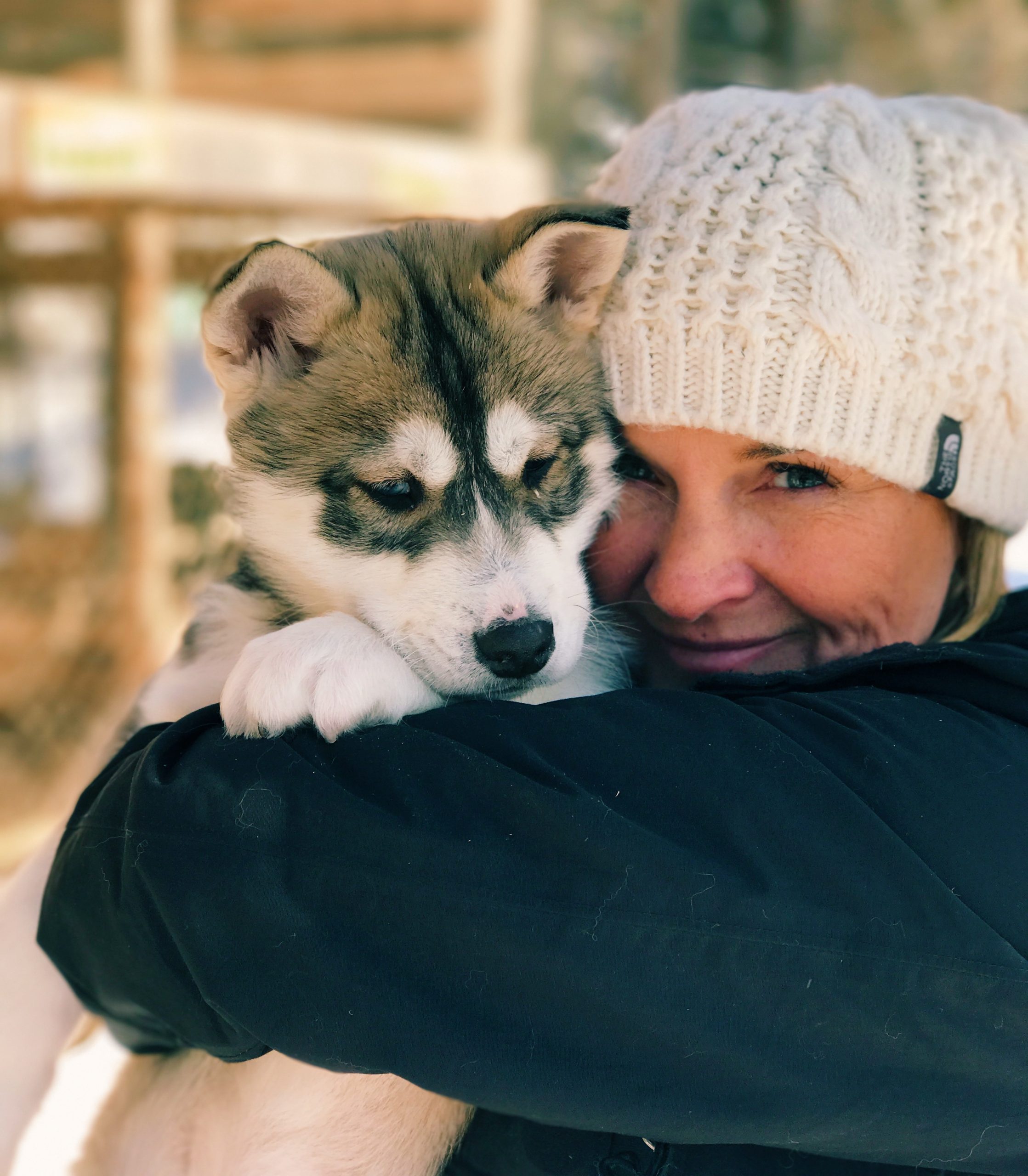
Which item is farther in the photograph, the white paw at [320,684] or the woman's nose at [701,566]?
the woman's nose at [701,566]

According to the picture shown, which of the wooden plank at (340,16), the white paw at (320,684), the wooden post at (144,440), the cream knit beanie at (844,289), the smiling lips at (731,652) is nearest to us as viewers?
the white paw at (320,684)

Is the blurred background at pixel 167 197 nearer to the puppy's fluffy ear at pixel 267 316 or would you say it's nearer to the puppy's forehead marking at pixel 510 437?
the puppy's fluffy ear at pixel 267 316

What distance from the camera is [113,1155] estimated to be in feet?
7.16

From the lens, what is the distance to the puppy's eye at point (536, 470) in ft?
7.23

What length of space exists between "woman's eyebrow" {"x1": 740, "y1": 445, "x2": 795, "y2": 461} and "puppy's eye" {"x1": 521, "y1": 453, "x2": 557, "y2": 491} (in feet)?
1.23

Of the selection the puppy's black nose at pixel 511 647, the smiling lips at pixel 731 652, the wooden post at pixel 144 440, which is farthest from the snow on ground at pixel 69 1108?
the wooden post at pixel 144 440

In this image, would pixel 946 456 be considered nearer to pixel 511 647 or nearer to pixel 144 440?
pixel 511 647

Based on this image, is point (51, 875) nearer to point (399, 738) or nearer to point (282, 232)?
point (399, 738)

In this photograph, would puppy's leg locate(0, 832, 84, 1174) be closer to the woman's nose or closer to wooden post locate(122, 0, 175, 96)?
the woman's nose

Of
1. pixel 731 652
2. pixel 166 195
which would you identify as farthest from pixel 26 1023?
pixel 166 195

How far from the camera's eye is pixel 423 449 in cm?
205

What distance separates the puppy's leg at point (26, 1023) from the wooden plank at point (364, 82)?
5.24 metres

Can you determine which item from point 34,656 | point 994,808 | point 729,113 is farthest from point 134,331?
point 994,808

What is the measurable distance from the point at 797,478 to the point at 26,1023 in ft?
5.47
